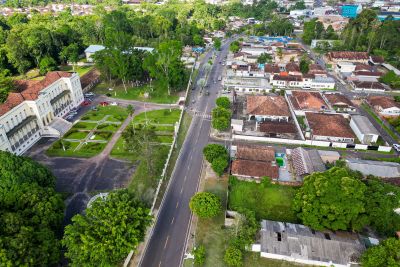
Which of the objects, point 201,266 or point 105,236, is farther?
point 201,266

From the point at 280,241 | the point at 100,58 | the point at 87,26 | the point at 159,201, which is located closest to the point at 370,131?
the point at 280,241

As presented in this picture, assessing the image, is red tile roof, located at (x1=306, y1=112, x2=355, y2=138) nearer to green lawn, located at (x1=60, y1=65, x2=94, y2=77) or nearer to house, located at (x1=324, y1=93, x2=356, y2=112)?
house, located at (x1=324, y1=93, x2=356, y2=112)

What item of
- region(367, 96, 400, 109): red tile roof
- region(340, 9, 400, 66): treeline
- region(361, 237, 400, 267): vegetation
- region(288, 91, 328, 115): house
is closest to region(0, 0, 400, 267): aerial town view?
region(361, 237, 400, 267): vegetation

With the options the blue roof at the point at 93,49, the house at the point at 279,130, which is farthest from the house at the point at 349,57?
the blue roof at the point at 93,49

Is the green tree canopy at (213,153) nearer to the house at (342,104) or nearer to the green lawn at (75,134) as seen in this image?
the green lawn at (75,134)

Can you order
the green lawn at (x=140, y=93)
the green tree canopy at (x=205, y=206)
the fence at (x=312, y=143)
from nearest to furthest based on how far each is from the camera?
the green tree canopy at (x=205, y=206) → the fence at (x=312, y=143) → the green lawn at (x=140, y=93)

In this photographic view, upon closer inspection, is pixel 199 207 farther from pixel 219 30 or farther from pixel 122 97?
pixel 219 30

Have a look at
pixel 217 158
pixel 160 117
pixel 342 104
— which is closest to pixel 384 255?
pixel 217 158

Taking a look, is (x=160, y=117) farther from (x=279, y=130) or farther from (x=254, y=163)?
(x=254, y=163)
